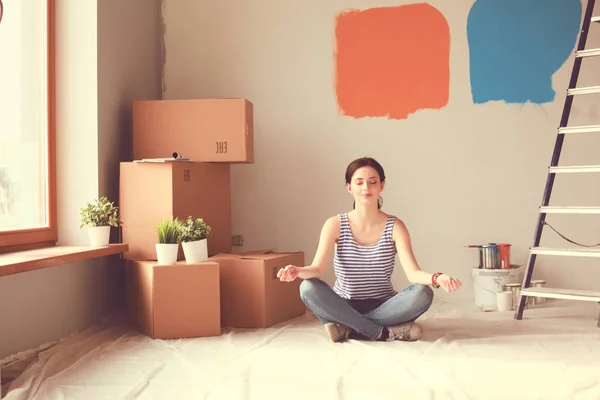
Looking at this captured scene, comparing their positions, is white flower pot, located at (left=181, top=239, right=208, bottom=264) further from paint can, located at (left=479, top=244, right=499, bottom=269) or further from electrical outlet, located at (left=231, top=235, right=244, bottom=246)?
paint can, located at (left=479, top=244, right=499, bottom=269)

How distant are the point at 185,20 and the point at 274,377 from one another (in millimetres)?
2676

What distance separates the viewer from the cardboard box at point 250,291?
3.11m

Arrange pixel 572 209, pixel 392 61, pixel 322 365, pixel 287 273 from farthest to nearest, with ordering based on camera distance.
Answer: pixel 392 61, pixel 572 209, pixel 287 273, pixel 322 365

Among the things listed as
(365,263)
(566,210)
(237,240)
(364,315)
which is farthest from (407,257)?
(237,240)

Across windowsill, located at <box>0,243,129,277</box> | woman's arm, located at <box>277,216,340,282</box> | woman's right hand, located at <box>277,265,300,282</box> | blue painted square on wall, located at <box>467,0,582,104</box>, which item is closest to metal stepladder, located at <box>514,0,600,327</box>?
blue painted square on wall, located at <box>467,0,582,104</box>

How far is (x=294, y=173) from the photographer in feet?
13.2

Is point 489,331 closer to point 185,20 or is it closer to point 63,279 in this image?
point 63,279

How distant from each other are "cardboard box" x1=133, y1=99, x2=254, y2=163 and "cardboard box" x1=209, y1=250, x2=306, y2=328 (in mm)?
576

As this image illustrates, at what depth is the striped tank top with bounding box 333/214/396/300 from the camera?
2836mm

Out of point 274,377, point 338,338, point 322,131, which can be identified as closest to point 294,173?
point 322,131

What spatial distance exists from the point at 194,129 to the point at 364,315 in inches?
53.5

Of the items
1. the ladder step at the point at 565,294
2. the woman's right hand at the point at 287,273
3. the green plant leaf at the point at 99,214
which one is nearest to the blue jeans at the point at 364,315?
the woman's right hand at the point at 287,273

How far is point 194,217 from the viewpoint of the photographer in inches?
130

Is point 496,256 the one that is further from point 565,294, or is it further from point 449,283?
point 449,283
